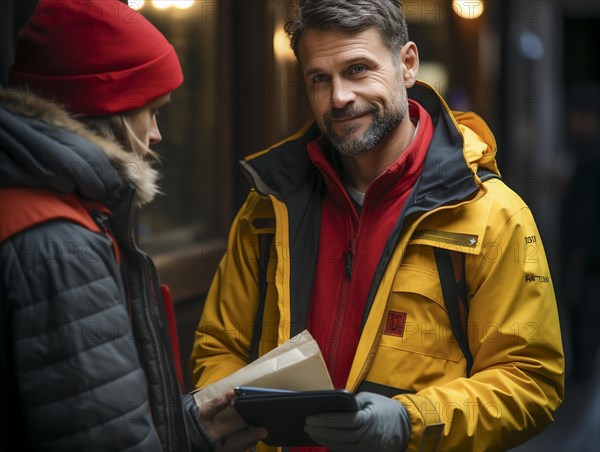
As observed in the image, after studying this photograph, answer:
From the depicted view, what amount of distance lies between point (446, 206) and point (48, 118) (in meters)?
1.14

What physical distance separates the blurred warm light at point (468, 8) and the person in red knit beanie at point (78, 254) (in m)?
5.84

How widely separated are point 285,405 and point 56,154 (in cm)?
85

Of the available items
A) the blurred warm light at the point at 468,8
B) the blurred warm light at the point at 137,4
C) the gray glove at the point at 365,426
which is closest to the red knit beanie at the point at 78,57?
the gray glove at the point at 365,426

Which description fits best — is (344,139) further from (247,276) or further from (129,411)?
(129,411)

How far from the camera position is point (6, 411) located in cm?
192

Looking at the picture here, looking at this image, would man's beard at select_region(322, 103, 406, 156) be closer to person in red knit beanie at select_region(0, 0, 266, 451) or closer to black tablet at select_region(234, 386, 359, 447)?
person in red knit beanie at select_region(0, 0, 266, 451)

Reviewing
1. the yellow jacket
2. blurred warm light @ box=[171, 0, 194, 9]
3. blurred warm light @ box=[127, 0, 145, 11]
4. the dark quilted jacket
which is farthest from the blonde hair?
blurred warm light @ box=[171, 0, 194, 9]

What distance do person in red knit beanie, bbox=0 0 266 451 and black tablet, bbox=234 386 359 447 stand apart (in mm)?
183

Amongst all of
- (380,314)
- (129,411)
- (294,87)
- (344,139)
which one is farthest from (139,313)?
(294,87)

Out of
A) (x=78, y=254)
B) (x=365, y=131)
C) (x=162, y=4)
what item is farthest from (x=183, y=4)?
(x=78, y=254)

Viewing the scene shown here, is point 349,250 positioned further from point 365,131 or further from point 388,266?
point 365,131

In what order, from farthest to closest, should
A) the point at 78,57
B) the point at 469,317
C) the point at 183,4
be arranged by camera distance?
the point at 183,4
the point at 469,317
the point at 78,57

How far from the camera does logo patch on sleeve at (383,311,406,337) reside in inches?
102

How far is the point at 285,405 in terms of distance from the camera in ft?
7.45
